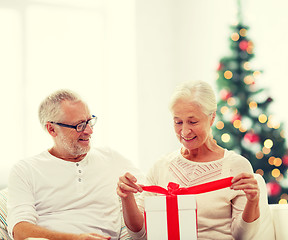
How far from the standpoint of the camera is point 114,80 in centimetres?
548

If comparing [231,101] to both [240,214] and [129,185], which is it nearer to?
[240,214]

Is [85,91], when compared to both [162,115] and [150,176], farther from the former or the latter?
[150,176]

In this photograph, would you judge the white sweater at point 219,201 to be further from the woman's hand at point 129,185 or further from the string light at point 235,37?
the string light at point 235,37

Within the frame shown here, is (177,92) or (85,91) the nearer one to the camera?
(177,92)

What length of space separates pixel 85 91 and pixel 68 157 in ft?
9.03

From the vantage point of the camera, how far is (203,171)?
2201 mm

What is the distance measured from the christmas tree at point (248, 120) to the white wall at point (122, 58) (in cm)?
25

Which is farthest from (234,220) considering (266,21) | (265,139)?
(266,21)

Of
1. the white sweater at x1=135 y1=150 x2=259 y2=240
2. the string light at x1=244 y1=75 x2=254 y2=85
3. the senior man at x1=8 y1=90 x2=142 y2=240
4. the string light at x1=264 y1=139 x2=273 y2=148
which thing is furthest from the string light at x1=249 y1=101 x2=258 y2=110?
the white sweater at x1=135 y1=150 x2=259 y2=240

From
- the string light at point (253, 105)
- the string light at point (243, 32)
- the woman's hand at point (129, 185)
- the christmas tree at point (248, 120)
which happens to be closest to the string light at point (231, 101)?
the christmas tree at point (248, 120)

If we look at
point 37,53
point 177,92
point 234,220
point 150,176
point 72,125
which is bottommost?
point 234,220

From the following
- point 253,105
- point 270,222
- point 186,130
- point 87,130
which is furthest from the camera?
point 253,105

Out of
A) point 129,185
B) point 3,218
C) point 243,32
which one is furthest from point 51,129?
point 243,32

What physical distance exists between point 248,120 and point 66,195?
100.0 inches
